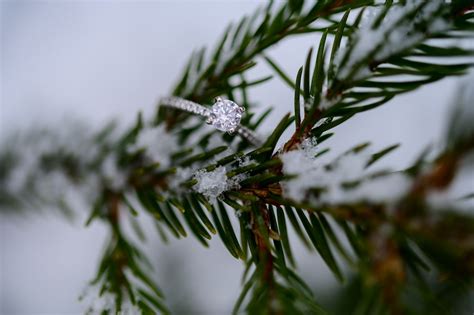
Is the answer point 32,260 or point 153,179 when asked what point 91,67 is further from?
point 153,179

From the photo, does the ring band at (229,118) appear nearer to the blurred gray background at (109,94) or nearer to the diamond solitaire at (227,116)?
the diamond solitaire at (227,116)

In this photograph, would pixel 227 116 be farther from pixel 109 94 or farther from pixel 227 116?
pixel 109 94

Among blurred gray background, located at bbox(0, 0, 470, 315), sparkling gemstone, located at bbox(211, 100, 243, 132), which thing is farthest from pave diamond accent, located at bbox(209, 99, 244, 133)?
blurred gray background, located at bbox(0, 0, 470, 315)

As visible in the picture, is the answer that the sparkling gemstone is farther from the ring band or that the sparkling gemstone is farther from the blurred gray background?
the blurred gray background

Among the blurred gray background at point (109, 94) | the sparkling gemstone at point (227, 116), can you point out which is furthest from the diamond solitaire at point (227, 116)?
the blurred gray background at point (109, 94)

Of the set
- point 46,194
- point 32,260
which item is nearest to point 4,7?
point 32,260

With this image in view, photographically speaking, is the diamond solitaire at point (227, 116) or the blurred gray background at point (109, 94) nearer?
the diamond solitaire at point (227, 116)

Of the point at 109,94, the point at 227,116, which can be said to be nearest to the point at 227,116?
the point at 227,116
